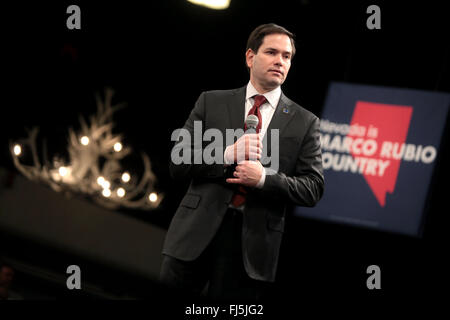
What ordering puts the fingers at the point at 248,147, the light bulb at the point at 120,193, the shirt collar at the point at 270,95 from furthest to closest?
the light bulb at the point at 120,193 → the shirt collar at the point at 270,95 → the fingers at the point at 248,147

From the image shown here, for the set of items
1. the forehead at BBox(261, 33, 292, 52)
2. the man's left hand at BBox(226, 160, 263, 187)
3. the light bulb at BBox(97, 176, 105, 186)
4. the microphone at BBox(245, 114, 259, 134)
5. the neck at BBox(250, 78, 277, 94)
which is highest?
the forehead at BBox(261, 33, 292, 52)

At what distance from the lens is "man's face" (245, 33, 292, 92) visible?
2033mm

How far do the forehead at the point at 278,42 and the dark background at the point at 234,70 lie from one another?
10.6ft

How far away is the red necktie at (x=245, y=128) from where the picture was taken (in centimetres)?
200

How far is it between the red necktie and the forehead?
7.1 inches

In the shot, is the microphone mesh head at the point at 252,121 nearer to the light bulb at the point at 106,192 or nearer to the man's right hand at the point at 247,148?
the man's right hand at the point at 247,148

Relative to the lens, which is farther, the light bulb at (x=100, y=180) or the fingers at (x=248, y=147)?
the light bulb at (x=100, y=180)

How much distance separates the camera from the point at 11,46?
8234mm

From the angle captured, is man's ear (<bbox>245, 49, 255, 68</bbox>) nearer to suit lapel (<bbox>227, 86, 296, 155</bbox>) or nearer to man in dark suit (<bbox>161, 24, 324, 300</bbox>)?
man in dark suit (<bbox>161, 24, 324, 300</bbox>)

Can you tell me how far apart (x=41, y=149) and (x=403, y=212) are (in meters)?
6.51

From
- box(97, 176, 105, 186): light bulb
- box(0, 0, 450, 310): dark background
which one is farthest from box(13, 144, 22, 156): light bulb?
box(97, 176, 105, 186): light bulb

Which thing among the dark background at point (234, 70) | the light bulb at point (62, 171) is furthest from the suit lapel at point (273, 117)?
the light bulb at point (62, 171)
